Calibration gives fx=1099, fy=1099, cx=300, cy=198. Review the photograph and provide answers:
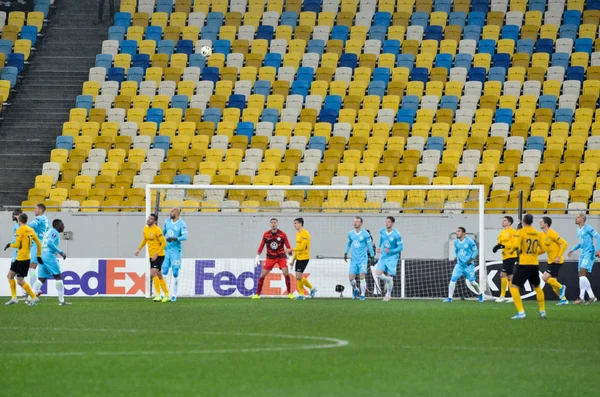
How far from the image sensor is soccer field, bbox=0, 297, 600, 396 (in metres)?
8.86

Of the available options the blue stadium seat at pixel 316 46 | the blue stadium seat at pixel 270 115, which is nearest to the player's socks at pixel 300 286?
the blue stadium seat at pixel 270 115

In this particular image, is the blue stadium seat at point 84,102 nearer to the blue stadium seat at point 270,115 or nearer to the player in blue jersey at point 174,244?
the blue stadium seat at point 270,115

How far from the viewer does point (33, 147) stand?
115ft

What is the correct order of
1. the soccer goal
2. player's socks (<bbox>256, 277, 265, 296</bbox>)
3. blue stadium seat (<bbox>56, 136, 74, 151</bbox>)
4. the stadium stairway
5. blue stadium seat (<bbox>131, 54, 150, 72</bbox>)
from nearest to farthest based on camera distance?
player's socks (<bbox>256, 277, 265, 296</bbox>)
the soccer goal
the stadium stairway
blue stadium seat (<bbox>56, 136, 74, 151</bbox>)
blue stadium seat (<bbox>131, 54, 150, 72</bbox>)

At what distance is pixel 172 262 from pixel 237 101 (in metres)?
13.1

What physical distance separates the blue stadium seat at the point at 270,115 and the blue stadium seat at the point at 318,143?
6.50 feet

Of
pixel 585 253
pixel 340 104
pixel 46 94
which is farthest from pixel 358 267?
pixel 46 94

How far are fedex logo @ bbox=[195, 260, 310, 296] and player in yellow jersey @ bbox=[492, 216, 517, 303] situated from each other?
4.87 m

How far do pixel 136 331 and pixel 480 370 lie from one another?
5882 mm

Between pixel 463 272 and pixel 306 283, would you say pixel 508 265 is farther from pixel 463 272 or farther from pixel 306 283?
pixel 306 283

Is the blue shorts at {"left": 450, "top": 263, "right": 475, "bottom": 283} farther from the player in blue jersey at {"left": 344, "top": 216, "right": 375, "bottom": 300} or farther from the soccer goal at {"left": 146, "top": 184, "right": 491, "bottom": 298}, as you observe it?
the player in blue jersey at {"left": 344, "top": 216, "right": 375, "bottom": 300}

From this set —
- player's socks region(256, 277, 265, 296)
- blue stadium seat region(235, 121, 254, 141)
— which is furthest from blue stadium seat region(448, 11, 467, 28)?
Answer: player's socks region(256, 277, 265, 296)

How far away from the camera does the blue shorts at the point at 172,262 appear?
933 inches

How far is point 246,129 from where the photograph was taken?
3434cm
